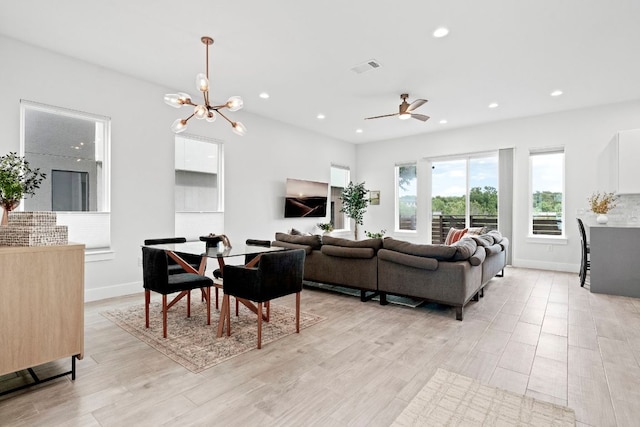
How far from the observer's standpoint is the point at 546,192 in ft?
21.7

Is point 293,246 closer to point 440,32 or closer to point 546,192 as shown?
point 440,32

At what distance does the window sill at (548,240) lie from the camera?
20.8 ft

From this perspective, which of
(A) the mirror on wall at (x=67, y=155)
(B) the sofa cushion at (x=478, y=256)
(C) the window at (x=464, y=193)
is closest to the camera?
(B) the sofa cushion at (x=478, y=256)

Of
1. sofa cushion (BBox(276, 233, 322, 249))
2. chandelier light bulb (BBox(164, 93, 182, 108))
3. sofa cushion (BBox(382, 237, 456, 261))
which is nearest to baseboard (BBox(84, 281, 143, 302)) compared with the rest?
sofa cushion (BBox(276, 233, 322, 249))

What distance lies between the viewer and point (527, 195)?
6.77 meters

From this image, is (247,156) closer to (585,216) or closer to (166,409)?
(166,409)

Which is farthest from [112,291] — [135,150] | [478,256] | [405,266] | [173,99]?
[478,256]

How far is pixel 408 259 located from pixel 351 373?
5.65 feet

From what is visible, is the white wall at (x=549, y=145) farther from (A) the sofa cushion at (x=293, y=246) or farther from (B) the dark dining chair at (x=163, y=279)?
(B) the dark dining chair at (x=163, y=279)

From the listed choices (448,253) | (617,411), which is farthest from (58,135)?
(617,411)

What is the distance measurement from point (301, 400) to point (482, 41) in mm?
4046

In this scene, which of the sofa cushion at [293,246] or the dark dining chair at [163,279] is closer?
the dark dining chair at [163,279]

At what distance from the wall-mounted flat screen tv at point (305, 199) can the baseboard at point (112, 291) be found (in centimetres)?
324

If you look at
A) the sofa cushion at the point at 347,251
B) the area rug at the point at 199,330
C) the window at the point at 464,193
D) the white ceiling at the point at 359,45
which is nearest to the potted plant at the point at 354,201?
the window at the point at 464,193
